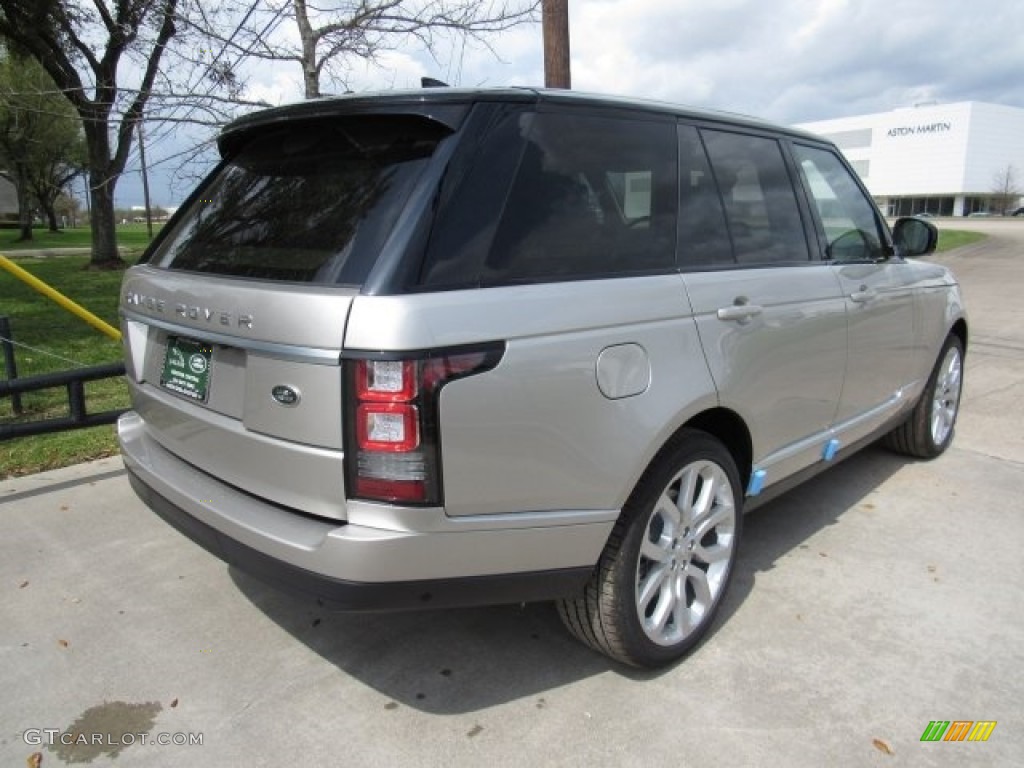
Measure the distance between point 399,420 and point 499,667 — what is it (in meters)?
1.21

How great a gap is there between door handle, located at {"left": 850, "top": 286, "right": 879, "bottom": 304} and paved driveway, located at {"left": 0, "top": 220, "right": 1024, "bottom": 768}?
3.73ft

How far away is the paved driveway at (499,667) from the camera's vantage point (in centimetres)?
234

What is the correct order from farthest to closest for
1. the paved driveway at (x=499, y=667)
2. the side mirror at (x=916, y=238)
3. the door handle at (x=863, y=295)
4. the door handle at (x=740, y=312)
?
the side mirror at (x=916, y=238), the door handle at (x=863, y=295), the door handle at (x=740, y=312), the paved driveway at (x=499, y=667)

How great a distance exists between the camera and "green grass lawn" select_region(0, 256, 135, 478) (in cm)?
491

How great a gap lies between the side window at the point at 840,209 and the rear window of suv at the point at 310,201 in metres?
2.13

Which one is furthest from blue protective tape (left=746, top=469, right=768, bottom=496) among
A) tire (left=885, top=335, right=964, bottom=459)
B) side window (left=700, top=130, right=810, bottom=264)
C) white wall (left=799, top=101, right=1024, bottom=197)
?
white wall (left=799, top=101, right=1024, bottom=197)

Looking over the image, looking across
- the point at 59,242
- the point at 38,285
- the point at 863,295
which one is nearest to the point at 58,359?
the point at 38,285

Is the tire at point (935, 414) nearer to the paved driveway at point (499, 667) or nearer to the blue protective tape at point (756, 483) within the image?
the paved driveway at point (499, 667)

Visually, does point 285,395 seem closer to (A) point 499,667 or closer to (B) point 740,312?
(A) point 499,667

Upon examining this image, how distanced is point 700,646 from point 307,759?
1415 mm

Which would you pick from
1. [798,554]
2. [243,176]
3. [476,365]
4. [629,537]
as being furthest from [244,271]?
[798,554]

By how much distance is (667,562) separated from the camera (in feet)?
8.75

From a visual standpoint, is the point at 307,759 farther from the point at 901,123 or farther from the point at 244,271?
the point at 901,123

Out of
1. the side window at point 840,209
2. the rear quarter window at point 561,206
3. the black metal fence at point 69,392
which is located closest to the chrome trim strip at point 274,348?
the rear quarter window at point 561,206
